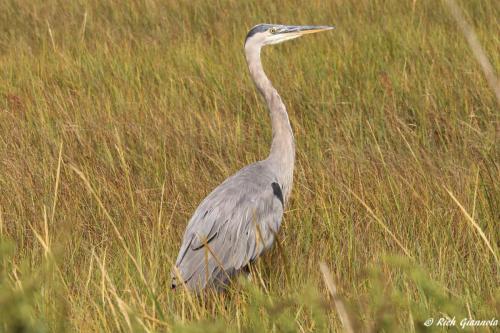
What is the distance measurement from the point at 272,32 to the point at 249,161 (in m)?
0.65

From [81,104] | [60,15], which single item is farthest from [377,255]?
[60,15]

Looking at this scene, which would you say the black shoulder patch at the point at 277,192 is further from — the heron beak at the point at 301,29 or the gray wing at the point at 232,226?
the heron beak at the point at 301,29

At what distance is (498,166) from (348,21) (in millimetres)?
3074

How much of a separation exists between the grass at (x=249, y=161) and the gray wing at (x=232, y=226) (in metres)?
0.10

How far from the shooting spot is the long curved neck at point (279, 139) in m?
3.53

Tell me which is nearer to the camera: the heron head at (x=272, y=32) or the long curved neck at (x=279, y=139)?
the long curved neck at (x=279, y=139)

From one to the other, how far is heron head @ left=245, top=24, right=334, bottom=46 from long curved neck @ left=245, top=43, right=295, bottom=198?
179mm

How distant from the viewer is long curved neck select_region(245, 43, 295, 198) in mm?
3527

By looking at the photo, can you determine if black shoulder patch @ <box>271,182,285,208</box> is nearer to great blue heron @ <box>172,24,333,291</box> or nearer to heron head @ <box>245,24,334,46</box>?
great blue heron @ <box>172,24,333,291</box>

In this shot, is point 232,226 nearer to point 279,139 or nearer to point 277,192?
point 277,192

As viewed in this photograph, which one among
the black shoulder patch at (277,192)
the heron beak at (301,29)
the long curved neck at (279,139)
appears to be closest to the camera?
the black shoulder patch at (277,192)

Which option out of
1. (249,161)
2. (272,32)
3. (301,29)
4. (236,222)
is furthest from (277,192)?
(301,29)

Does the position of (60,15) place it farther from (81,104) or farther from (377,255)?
(377,255)

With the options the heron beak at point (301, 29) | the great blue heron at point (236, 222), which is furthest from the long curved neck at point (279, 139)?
the heron beak at point (301, 29)
